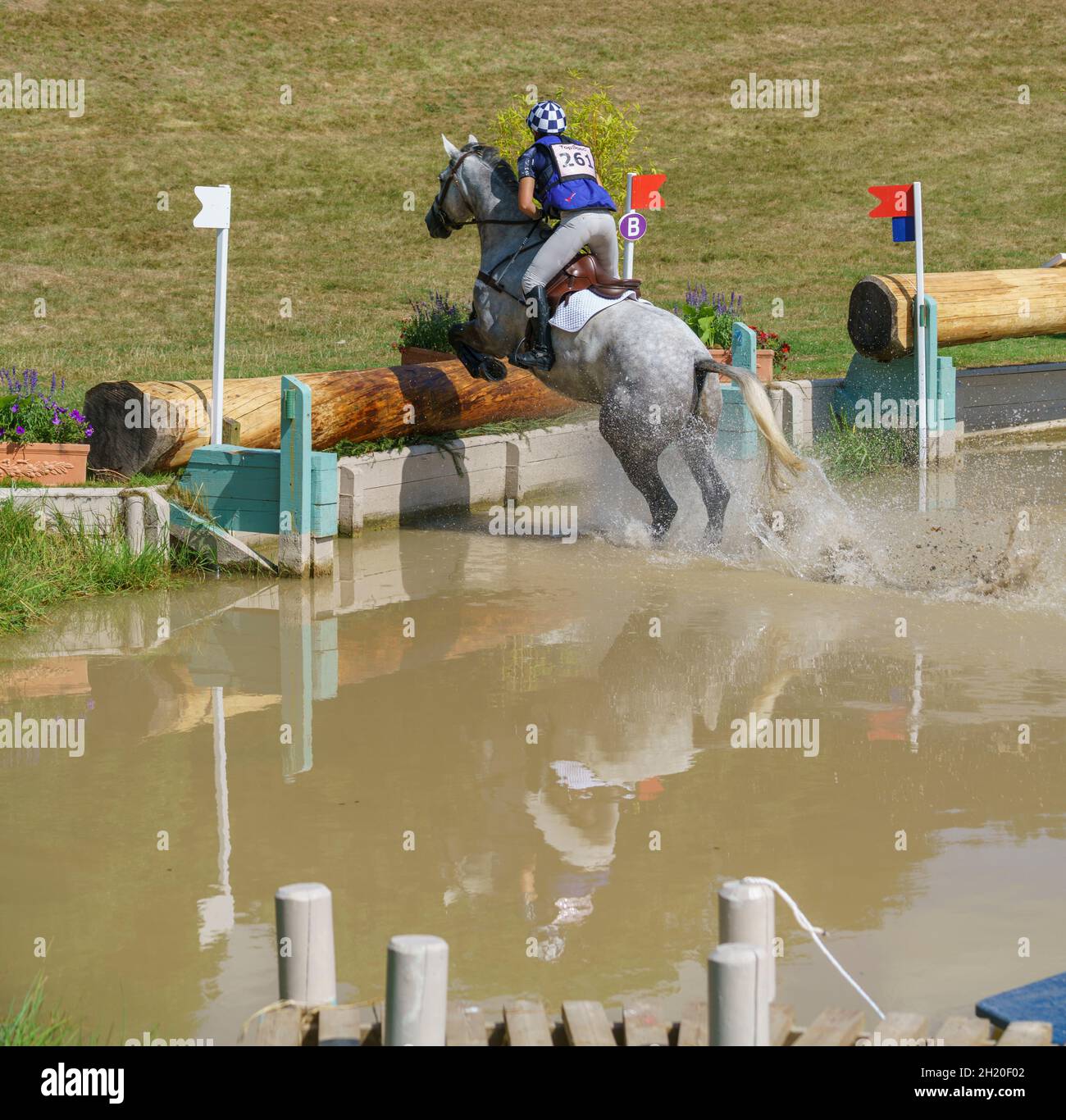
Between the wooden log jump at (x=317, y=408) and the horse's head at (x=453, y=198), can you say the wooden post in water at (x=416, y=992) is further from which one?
the horse's head at (x=453, y=198)

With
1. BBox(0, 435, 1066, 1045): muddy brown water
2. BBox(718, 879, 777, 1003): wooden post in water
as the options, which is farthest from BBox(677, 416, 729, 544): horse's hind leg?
BBox(718, 879, 777, 1003): wooden post in water

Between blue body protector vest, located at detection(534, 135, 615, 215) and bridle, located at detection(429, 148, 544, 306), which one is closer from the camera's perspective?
blue body protector vest, located at detection(534, 135, 615, 215)

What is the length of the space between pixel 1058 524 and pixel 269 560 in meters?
4.59

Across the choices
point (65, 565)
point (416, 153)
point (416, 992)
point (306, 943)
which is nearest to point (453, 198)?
point (65, 565)

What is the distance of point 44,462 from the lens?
8438mm

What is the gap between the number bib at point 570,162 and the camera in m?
8.84

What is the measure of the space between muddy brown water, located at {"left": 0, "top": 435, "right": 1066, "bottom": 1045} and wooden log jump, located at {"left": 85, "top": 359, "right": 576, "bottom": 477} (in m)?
1.00

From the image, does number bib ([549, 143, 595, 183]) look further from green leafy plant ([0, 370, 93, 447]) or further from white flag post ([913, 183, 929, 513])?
white flag post ([913, 183, 929, 513])

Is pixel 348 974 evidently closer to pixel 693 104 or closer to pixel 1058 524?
pixel 1058 524

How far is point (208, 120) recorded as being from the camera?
28.7m

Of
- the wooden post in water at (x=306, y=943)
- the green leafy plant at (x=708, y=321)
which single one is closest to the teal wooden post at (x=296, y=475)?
the green leafy plant at (x=708, y=321)

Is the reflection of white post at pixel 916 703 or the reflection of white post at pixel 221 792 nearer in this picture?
the reflection of white post at pixel 221 792

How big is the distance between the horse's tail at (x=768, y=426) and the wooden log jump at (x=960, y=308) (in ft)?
11.7

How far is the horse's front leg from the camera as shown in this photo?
9562 mm
